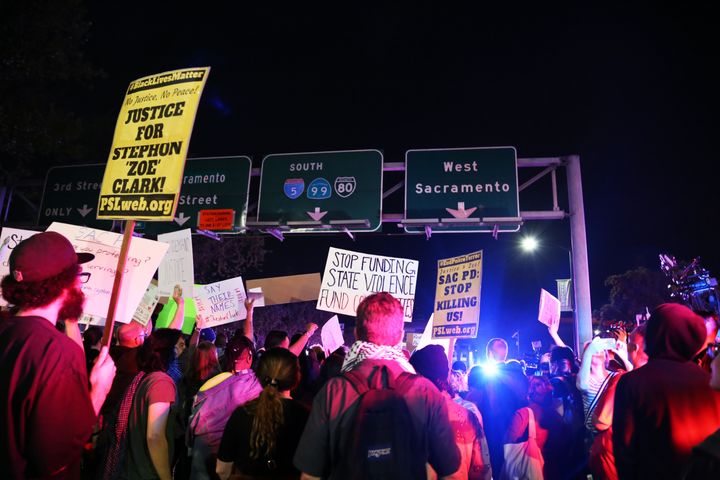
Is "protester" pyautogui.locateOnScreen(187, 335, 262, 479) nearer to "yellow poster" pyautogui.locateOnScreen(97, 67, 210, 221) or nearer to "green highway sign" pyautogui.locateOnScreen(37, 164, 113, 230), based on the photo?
"yellow poster" pyautogui.locateOnScreen(97, 67, 210, 221)

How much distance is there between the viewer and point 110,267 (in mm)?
6203

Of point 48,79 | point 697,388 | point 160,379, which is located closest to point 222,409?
point 160,379

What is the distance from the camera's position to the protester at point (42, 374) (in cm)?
240

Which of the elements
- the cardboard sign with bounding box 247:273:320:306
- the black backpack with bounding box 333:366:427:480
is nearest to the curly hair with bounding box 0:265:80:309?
the black backpack with bounding box 333:366:427:480

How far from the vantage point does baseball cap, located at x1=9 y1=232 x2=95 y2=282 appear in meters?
2.67

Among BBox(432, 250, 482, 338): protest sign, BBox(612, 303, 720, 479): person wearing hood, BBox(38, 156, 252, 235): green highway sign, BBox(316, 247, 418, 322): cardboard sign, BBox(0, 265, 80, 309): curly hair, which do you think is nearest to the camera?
BBox(0, 265, 80, 309): curly hair

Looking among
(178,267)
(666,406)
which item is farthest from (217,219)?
(666,406)

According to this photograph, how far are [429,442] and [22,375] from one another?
218 cm

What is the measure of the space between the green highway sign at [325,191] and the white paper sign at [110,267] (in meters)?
5.94

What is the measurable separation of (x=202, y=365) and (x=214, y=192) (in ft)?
26.1

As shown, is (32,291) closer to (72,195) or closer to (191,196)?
(191,196)

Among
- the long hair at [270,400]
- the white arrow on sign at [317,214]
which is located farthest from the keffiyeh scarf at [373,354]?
the white arrow on sign at [317,214]

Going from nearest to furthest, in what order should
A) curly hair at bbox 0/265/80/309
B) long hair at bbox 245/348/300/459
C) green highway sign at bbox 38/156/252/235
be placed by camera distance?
curly hair at bbox 0/265/80/309
long hair at bbox 245/348/300/459
green highway sign at bbox 38/156/252/235

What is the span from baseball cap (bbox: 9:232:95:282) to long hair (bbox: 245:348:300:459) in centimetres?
167
